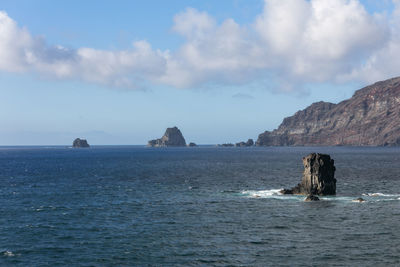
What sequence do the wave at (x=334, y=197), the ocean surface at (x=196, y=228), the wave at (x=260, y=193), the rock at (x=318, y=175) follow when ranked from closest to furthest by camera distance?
the ocean surface at (x=196, y=228) → the wave at (x=334, y=197) → the wave at (x=260, y=193) → the rock at (x=318, y=175)

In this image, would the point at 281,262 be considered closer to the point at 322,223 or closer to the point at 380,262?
the point at 380,262

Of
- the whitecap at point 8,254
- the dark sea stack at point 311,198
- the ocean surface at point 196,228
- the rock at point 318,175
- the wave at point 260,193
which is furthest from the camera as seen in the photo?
the rock at point 318,175

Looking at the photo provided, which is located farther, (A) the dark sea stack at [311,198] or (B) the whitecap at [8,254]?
(A) the dark sea stack at [311,198]

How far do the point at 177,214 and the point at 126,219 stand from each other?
9313mm

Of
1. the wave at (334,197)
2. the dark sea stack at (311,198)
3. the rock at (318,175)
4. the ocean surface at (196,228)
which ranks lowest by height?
the ocean surface at (196,228)

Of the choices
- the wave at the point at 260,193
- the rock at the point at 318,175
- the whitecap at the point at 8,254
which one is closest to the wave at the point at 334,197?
the wave at the point at 260,193

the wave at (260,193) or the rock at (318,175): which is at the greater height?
the rock at (318,175)

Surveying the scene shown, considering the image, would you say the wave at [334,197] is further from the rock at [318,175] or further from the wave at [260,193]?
the rock at [318,175]

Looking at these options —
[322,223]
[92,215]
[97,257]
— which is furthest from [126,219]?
[322,223]

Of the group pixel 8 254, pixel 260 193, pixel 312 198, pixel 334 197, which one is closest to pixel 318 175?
pixel 334 197

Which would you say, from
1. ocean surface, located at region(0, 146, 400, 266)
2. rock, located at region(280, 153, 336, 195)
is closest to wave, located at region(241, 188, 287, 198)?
ocean surface, located at region(0, 146, 400, 266)

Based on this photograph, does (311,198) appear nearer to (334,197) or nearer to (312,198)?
(312,198)

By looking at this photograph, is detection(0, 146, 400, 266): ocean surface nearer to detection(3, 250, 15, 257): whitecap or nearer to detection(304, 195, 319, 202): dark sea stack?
detection(3, 250, 15, 257): whitecap

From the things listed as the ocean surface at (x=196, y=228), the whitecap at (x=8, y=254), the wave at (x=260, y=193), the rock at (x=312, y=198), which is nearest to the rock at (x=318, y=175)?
the ocean surface at (x=196, y=228)
